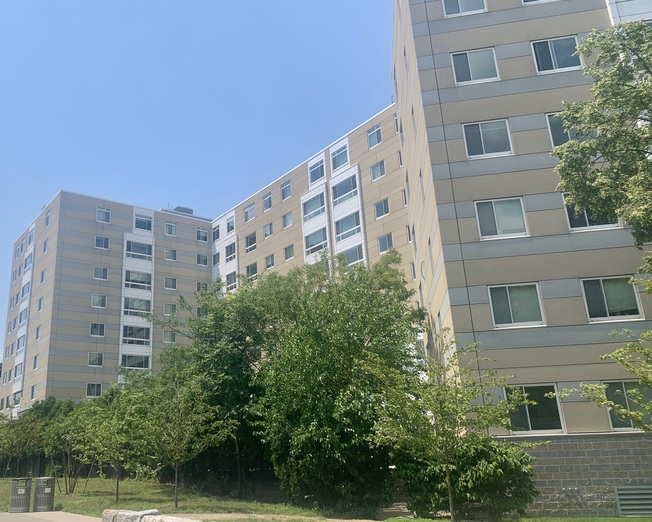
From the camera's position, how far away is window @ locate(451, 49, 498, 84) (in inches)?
862

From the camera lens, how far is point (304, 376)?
A: 62.5 feet

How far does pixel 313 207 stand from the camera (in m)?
46.6

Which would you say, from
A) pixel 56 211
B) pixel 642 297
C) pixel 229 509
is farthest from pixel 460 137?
pixel 56 211

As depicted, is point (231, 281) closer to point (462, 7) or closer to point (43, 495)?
point (43, 495)

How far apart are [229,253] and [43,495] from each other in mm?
37626

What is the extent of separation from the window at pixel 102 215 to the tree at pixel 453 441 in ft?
147

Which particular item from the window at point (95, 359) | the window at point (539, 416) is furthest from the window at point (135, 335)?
the window at point (539, 416)

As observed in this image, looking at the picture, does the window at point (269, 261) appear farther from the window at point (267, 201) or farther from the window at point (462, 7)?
the window at point (462, 7)

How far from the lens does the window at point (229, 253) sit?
55.8 meters

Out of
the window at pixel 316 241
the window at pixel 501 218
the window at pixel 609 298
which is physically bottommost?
the window at pixel 609 298

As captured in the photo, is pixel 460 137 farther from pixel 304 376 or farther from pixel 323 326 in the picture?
pixel 304 376

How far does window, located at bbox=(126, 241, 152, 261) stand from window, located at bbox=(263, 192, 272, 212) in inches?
521

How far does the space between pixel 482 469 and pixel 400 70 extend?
2139 centimetres

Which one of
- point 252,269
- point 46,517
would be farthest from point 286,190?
point 46,517
